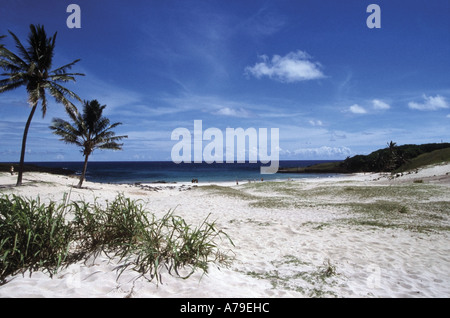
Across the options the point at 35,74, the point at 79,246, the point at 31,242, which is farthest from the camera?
the point at 35,74

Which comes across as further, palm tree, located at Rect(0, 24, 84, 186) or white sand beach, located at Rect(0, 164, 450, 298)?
palm tree, located at Rect(0, 24, 84, 186)

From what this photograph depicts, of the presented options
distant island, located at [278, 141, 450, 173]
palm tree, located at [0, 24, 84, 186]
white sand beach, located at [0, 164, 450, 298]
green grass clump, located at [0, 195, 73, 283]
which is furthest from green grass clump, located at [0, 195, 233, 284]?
distant island, located at [278, 141, 450, 173]

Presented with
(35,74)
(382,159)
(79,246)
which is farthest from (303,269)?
(382,159)

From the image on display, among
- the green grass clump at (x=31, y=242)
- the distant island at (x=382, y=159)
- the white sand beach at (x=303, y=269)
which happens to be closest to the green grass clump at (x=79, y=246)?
the green grass clump at (x=31, y=242)

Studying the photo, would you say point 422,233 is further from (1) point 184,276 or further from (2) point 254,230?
(1) point 184,276

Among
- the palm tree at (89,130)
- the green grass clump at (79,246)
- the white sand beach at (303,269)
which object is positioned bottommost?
the white sand beach at (303,269)

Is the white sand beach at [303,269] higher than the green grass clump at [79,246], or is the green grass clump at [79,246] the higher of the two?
the green grass clump at [79,246]

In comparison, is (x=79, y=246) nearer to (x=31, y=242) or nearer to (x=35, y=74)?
(x=31, y=242)

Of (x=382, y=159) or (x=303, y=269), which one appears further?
(x=382, y=159)

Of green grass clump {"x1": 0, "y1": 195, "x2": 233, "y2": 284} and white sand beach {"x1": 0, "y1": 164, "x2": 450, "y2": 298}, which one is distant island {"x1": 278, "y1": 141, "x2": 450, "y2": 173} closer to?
white sand beach {"x1": 0, "y1": 164, "x2": 450, "y2": 298}

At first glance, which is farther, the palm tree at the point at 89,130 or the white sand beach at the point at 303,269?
the palm tree at the point at 89,130

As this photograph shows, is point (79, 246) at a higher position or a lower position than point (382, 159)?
lower

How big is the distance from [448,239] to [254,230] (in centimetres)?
571

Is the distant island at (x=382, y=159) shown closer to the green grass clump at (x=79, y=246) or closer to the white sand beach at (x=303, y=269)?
the white sand beach at (x=303, y=269)
